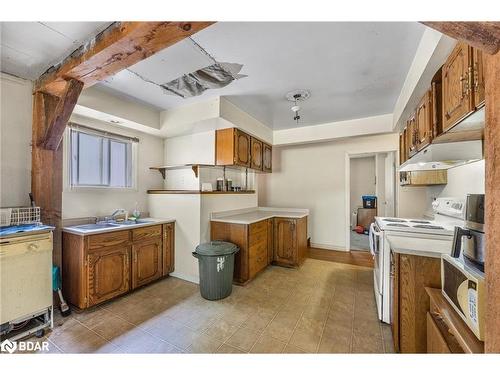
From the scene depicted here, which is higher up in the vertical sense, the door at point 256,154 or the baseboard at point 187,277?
the door at point 256,154

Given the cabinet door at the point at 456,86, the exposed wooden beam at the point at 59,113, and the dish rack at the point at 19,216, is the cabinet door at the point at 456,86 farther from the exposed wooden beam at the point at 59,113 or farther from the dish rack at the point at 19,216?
the dish rack at the point at 19,216

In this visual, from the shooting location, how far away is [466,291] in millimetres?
865

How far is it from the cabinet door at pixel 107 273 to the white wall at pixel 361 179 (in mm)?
6196

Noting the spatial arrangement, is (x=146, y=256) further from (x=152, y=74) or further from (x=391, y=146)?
(x=391, y=146)

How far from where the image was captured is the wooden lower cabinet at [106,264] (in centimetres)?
200

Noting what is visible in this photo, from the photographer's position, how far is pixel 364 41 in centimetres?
159

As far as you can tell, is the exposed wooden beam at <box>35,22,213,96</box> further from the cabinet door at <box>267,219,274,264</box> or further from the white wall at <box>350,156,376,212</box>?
the white wall at <box>350,156,376,212</box>

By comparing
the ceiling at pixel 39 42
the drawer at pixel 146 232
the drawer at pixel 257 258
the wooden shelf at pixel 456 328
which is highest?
the ceiling at pixel 39 42

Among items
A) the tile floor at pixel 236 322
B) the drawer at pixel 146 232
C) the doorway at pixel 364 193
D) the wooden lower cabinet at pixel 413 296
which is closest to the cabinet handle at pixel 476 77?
the wooden lower cabinet at pixel 413 296

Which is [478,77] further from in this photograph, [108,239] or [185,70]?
[108,239]

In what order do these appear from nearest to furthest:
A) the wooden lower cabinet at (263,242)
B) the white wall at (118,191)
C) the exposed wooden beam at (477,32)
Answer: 1. the exposed wooden beam at (477,32)
2. the white wall at (118,191)
3. the wooden lower cabinet at (263,242)

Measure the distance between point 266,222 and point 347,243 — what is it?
200cm

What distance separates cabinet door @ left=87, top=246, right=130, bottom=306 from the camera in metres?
2.03

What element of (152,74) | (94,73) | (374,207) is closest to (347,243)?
(374,207)
